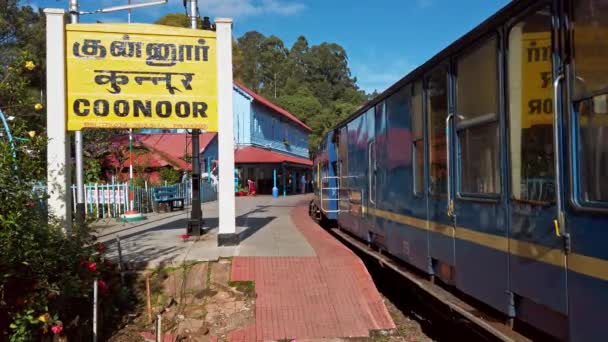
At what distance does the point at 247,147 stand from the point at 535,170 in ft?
109

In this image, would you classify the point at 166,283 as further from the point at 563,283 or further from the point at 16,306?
the point at 563,283

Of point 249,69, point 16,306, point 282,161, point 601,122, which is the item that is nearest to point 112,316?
point 16,306

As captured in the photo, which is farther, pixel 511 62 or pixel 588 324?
pixel 511 62

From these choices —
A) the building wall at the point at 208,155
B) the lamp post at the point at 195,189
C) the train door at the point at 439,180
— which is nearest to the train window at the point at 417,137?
the train door at the point at 439,180

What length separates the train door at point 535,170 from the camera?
3.49m

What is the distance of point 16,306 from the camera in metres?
4.87

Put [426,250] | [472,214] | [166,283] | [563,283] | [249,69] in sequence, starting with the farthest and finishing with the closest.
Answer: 1. [249,69]
2. [166,283]
3. [426,250]
4. [472,214]
5. [563,283]

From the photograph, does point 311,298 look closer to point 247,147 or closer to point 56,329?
point 56,329

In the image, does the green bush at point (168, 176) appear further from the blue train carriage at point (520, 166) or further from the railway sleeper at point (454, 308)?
the blue train carriage at point (520, 166)

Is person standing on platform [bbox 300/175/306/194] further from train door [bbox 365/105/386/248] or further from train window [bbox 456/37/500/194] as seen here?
train window [bbox 456/37/500/194]

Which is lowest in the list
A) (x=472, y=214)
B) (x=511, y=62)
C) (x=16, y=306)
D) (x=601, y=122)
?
(x=16, y=306)

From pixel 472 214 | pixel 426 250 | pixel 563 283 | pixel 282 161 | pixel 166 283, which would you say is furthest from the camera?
pixel 282 161

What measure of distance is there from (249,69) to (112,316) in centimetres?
8727

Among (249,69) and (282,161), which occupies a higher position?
(249,69)
